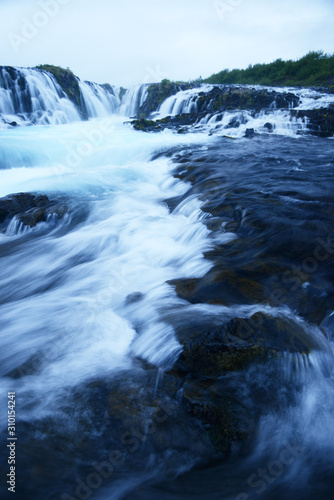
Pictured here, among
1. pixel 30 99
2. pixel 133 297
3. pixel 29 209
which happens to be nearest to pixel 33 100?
pixel 30 99

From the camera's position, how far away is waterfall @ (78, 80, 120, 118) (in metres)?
29.2

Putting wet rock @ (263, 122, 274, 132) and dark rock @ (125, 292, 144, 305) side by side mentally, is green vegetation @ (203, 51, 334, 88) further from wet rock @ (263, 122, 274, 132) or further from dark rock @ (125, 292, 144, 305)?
dark rock @ (125, 292, 144, 305)

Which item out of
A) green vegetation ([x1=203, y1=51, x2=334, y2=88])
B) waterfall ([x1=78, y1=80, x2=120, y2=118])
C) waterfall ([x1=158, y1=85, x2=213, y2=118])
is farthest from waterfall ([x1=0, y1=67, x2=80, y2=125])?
green vegetation ([x1=203, y1=51, x2=334, y2=88])

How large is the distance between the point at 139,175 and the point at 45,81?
18899 mm

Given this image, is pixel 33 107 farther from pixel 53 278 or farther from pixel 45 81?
pixel 53 278

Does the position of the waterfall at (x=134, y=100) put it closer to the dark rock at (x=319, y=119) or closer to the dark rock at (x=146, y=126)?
the dark rock at (x=146, y=126)

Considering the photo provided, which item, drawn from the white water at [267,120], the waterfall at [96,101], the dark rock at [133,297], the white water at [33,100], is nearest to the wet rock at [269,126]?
the white water at [267,120]

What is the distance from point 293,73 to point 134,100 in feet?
57.5

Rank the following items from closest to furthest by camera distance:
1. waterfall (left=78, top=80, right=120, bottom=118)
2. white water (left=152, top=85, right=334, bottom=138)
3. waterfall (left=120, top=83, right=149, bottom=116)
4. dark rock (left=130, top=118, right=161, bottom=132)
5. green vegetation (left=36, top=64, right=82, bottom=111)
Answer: white water (left=152, top=85, right=334, bottom=138), dark rock (left=130, top=118, right=161, bottom=132), green vegetation (left=36, top=64, right=82, bottom=111), waterfall (left=78, top=80, right=120, bottom=118), waterfall (left=120, top=83, right=149, bottom=116)

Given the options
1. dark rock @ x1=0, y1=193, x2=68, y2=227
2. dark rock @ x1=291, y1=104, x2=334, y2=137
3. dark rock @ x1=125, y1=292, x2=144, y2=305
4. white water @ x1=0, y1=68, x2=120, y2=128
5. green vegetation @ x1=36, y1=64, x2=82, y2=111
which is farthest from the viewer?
green vegetation @ x1=36, y1=64, x2=82, y2=111

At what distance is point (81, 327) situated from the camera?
356 cm

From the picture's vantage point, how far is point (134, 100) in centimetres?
3472

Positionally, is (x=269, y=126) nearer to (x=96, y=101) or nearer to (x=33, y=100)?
(x=33, y=100)

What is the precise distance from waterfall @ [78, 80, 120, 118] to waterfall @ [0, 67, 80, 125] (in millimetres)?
4986
